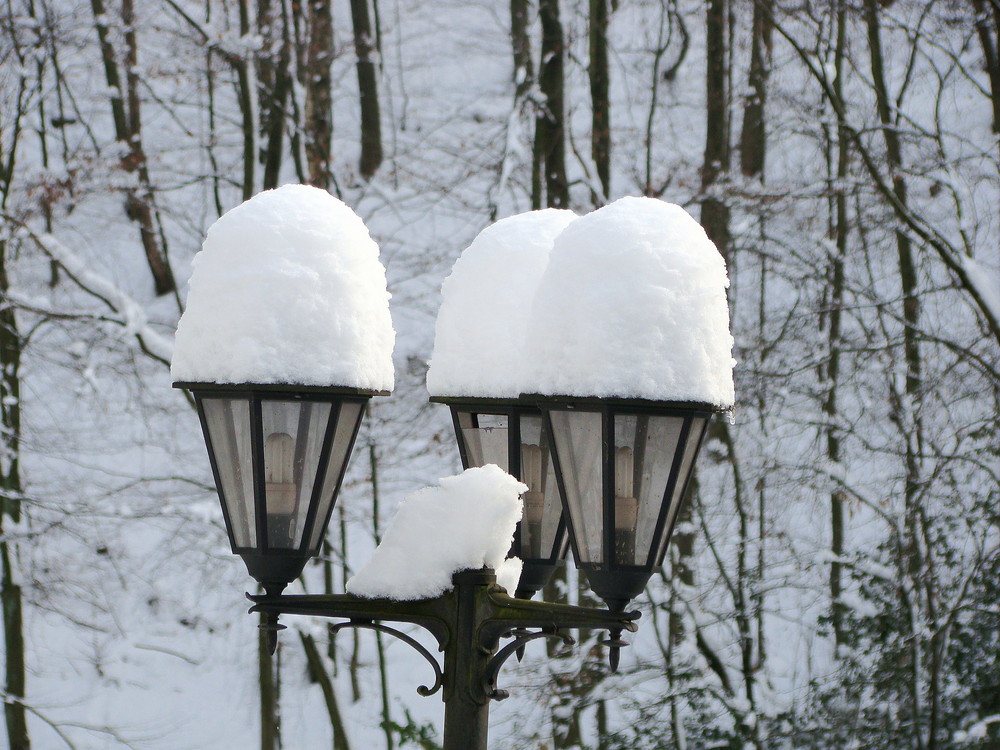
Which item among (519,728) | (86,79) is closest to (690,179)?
(519,728)

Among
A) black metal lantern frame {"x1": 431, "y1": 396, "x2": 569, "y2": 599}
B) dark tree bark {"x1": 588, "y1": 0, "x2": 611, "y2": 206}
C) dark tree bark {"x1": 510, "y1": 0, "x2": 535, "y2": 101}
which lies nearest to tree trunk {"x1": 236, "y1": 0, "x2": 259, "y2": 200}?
dark tree bark {"x1": 510, "y1": 0, "x2": 535, "y2": 101}

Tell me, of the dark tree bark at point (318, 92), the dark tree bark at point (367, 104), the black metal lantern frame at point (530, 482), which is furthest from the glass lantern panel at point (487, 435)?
the dark tree bark at point (367, 104)

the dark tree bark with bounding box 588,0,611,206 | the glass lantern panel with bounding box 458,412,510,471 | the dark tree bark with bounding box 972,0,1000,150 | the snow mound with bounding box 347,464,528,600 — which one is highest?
the dark tree bark with bounding box 588,0,611,206

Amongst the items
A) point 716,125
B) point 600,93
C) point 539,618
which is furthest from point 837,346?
point 539,618

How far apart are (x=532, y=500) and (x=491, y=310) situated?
1.25 feet

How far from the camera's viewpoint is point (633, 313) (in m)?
1.75

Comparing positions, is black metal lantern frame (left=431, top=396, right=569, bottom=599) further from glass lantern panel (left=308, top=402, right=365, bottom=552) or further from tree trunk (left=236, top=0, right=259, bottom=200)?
tree trunk (left=236, top=0, right=259, bottom=200)

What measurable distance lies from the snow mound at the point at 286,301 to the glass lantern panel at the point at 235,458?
6 centimetres

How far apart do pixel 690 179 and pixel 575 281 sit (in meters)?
7.61

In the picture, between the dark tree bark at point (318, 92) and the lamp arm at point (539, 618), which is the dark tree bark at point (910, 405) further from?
the lamp arm at point (539, 618)

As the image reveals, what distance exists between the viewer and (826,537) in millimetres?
9352

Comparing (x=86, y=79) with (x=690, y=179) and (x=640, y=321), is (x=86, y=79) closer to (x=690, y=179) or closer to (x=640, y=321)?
(x=690, y=179)

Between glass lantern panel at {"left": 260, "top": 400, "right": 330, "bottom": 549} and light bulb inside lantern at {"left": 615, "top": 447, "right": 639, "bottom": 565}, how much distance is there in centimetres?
50

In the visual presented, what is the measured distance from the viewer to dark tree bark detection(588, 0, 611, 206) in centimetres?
1004
